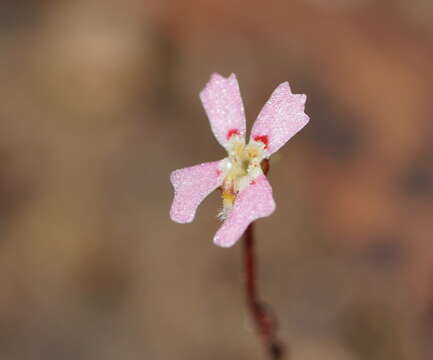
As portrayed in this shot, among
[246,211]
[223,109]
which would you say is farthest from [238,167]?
[246,211]

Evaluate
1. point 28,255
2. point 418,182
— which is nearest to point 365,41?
point 418,182

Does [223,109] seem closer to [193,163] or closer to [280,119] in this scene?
[280,119]

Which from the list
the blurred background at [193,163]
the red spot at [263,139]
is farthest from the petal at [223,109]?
the blurred background at [193,163]

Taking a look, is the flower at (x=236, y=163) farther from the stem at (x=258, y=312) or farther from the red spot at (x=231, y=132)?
the stem at (x=258, y=312)

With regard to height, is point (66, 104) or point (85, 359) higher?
point (66, 104)

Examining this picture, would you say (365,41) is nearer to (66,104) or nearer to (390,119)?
(390,119)

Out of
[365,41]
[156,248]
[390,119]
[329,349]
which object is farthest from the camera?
[365,41]

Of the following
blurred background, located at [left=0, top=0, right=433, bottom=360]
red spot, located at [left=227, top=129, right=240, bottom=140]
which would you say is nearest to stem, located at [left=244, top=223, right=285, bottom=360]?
red spot, located at [left=227, top=129, right=240, bottom=140]
